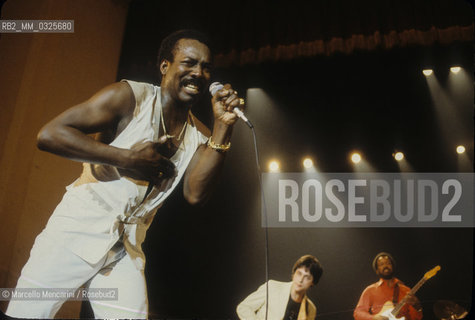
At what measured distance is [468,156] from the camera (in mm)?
4570

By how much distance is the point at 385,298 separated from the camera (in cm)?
407

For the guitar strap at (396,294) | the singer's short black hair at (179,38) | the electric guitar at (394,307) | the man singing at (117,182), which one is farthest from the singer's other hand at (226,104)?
the guitar strap at (396,294)

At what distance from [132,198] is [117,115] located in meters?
0.33

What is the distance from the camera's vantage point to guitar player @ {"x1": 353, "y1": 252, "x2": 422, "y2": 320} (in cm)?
394

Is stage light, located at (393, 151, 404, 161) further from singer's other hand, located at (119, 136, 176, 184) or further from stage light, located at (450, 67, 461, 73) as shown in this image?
singer's other hand, located at (119, 136, 176, 184)

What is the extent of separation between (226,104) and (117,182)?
54cm

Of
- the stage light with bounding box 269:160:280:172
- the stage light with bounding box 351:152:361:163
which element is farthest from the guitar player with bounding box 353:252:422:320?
the stage light with bounding box 269:160:280:172

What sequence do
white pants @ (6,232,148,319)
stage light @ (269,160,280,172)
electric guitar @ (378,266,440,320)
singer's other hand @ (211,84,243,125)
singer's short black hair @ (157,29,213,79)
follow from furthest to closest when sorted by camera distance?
stage light @ (269,160,280,172) < electric guitar @ (378,266,440,320) < singer's short black hair @ (157,29,213,79) < singer's other hand @ (211,84,243,125) < white pants @ (6,232,148,319)

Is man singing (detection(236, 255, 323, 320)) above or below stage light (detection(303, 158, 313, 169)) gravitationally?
below

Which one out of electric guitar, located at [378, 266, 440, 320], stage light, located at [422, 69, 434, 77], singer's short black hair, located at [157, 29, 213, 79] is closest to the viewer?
singer's short black hair, located at [157, 29, 213, 79]

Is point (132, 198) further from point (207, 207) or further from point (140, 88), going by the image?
point (207, 207)

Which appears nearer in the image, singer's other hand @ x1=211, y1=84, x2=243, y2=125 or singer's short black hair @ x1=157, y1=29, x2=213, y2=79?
singer's other hand @ x1=211, y1=84, x2=243, y2=125

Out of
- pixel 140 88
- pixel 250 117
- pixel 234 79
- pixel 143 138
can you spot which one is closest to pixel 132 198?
pixel 143 138

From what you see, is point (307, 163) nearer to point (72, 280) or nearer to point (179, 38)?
point (179, 38)
